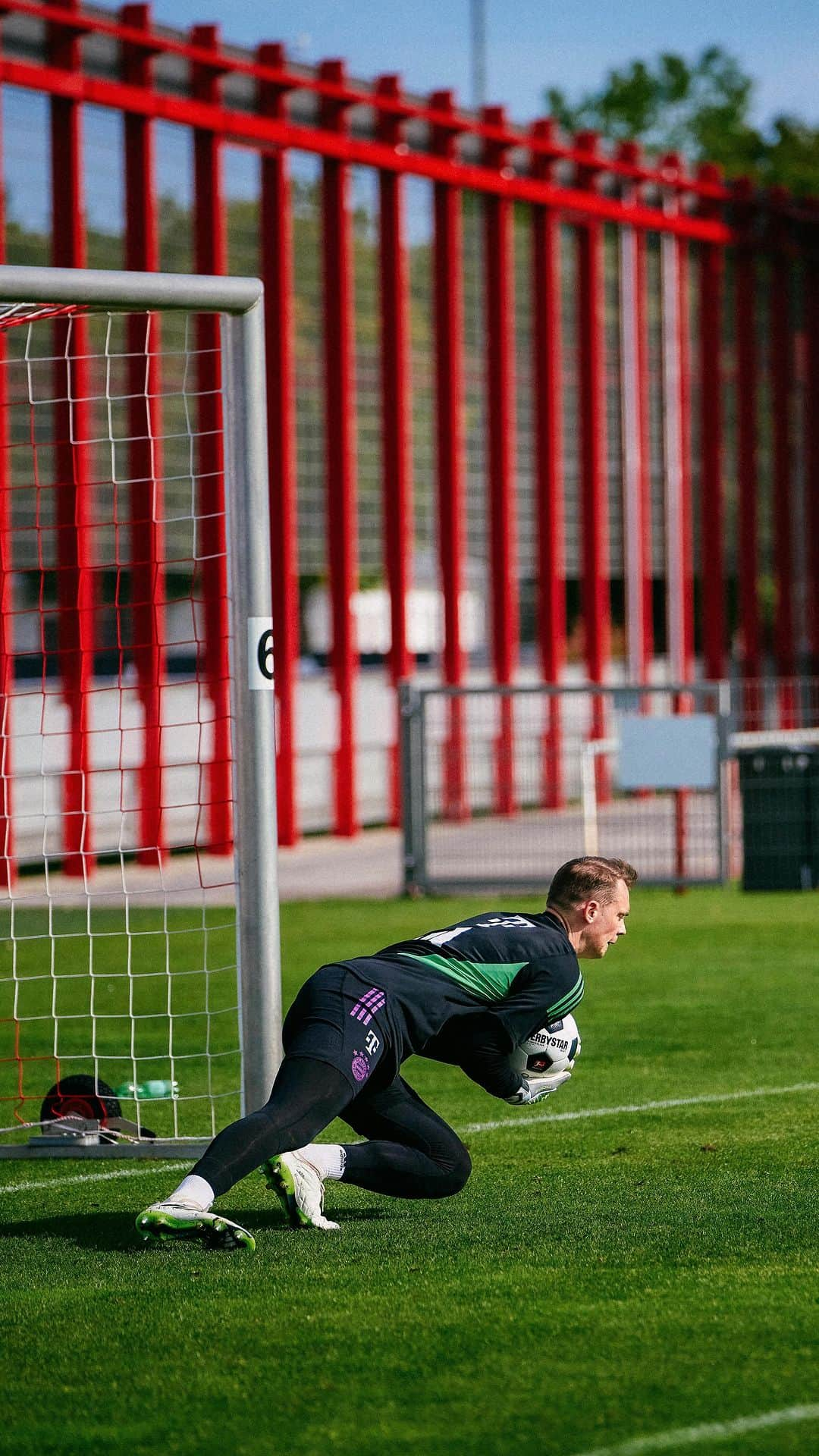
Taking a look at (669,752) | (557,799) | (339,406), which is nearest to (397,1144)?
(669,752)

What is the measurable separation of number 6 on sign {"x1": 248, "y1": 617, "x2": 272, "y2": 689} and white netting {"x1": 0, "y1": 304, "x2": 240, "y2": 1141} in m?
2.80

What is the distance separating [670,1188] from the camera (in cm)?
679

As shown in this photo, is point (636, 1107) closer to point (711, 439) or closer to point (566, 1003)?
point (566, 1003)

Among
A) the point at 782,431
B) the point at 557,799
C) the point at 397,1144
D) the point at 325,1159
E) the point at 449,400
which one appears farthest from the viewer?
the point at 782,431

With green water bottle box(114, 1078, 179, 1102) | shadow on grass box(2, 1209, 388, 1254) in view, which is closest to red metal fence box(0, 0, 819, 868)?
green water bottle box(114, 1078, 179, 1102)

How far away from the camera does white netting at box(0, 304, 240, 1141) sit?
12.0 metres

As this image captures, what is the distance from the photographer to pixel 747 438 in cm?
3061

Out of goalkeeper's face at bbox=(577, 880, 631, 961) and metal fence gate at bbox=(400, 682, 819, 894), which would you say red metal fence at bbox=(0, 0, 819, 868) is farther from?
goalkeeper's face at bbox=(577, 880, 631, 961)

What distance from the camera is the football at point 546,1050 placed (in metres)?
6.04

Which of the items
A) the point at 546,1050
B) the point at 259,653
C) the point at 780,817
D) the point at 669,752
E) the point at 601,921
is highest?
the point at 259,653

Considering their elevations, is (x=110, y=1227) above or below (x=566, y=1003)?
below

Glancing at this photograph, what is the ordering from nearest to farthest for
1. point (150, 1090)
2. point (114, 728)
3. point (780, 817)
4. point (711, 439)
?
point (150, 1090)
point (780, 817)
point (114, 728)
point (711, 439)

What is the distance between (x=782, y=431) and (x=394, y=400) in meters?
9.62

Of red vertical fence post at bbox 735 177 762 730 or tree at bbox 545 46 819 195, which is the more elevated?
tree at bbox 545 46 819 195
